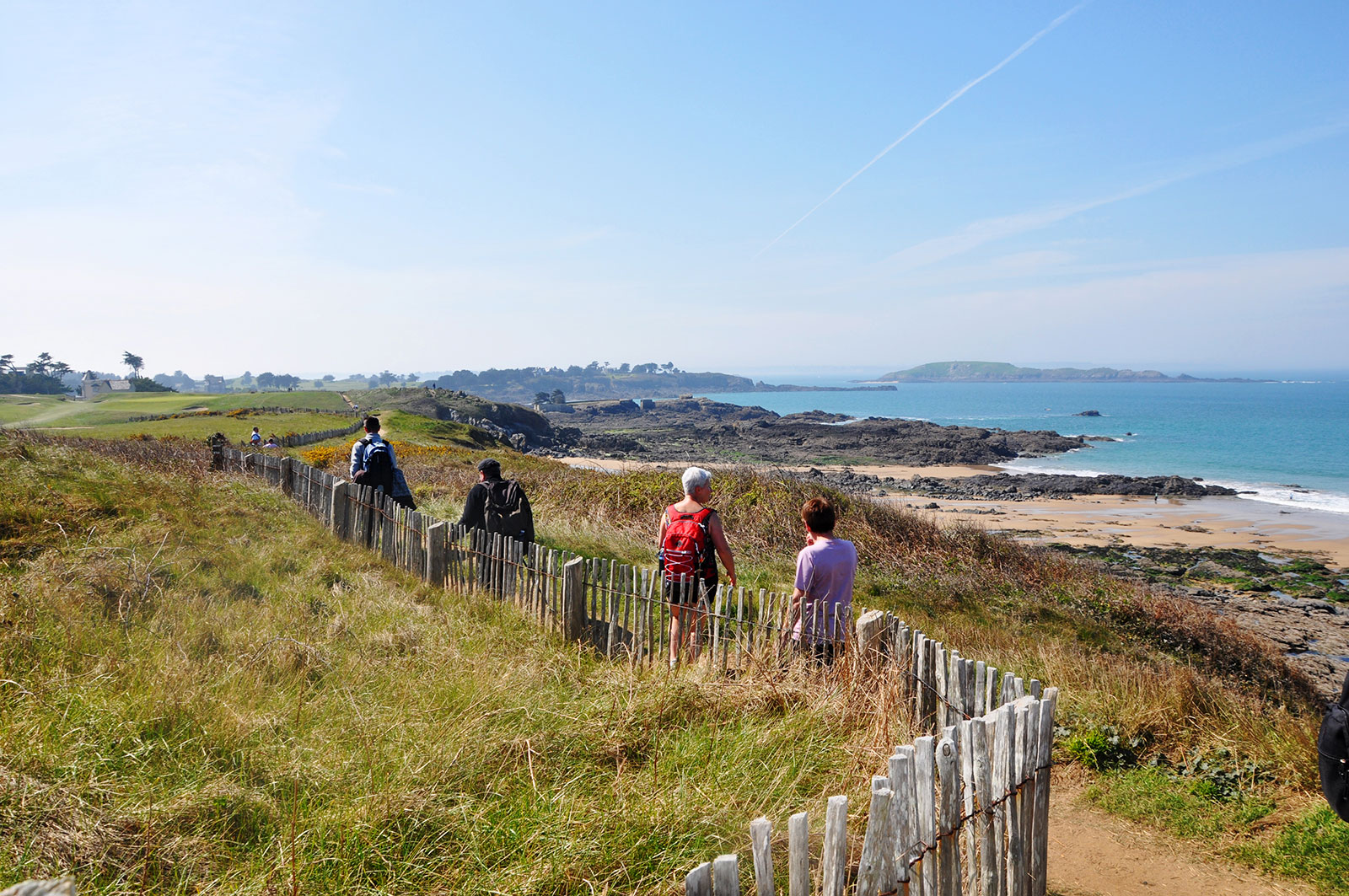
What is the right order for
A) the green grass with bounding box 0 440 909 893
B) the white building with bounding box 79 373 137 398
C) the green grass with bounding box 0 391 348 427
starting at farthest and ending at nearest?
the white building with bounding box 79 373 137 398 < the green grass with bounding box 0 391 348 427 < the green grass with bounding box 0 440 909 893

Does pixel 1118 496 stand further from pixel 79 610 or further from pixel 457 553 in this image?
pixel 79 610

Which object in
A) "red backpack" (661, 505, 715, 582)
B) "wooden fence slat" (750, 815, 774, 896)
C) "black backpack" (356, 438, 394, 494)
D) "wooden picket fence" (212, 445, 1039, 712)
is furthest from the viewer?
"black backpack" (356, 438, 394, 494)

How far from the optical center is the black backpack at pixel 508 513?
25.7ft

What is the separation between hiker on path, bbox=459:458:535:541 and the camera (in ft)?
25.7

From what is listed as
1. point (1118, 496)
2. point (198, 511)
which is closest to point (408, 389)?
point (1118, 496)

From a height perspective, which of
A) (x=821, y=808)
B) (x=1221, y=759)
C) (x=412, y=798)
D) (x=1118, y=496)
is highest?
(x=412, y=798)

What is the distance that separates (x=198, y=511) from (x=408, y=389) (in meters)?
81.8

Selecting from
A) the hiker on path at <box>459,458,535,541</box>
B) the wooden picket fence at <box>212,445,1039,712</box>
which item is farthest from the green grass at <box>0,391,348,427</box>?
the hiker on path at <box>459,458,535,541</box>

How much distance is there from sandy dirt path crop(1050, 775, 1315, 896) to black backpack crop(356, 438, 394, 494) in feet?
27.7

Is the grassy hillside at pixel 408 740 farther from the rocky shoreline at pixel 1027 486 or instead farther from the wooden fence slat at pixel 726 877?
the rocky shoreline at pixel 1027 486

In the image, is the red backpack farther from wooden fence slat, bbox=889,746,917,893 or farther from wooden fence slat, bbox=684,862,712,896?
wooden fence slat, bbox=684,862,712,896

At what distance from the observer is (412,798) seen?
3.31m

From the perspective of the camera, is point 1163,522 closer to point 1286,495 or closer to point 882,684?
point 1286,495

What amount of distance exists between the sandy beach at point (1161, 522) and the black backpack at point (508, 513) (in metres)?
17.4
